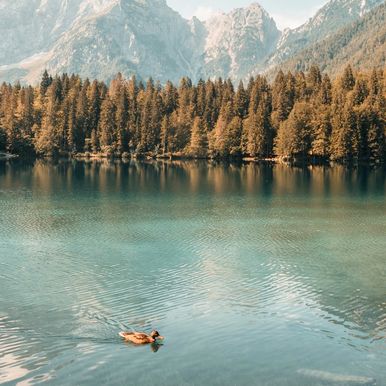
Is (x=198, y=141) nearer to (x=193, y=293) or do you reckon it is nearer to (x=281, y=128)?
(x=281, y=128)

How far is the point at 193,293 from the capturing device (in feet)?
114

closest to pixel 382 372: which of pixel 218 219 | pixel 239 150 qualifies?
pixel 218 219

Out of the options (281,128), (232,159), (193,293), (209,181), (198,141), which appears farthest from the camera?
(198,141)

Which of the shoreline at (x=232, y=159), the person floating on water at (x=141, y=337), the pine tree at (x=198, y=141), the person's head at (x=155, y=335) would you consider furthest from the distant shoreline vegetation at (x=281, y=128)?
the person floating on water at (x=141, y=337)

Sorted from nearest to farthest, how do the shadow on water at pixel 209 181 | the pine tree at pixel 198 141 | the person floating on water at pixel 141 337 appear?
the person floating on water at pixel 141 337, the shadow on water at pixel 209 181, the pine tree at pixel 198 141

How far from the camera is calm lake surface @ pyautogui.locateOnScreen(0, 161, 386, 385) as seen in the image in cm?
2417

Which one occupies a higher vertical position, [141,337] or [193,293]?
[141,337]

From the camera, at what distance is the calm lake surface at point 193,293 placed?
24.2 metres

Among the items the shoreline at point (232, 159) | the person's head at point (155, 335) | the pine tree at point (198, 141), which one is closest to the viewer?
the person's head at point (155, 335)

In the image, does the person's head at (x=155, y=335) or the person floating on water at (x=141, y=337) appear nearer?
the person floating on water at (x=141, y=337)

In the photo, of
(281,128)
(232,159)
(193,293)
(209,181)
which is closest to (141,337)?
(193,293)

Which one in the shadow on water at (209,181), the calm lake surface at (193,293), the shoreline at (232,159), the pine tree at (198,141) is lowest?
the calm lake surface at (193,293)

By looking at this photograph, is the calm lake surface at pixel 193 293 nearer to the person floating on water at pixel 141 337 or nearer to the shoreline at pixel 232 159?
the person floating on water at pixel 141 337

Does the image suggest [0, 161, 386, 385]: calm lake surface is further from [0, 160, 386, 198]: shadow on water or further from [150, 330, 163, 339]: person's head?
[0, 160, 386, 198]: shadow on water
